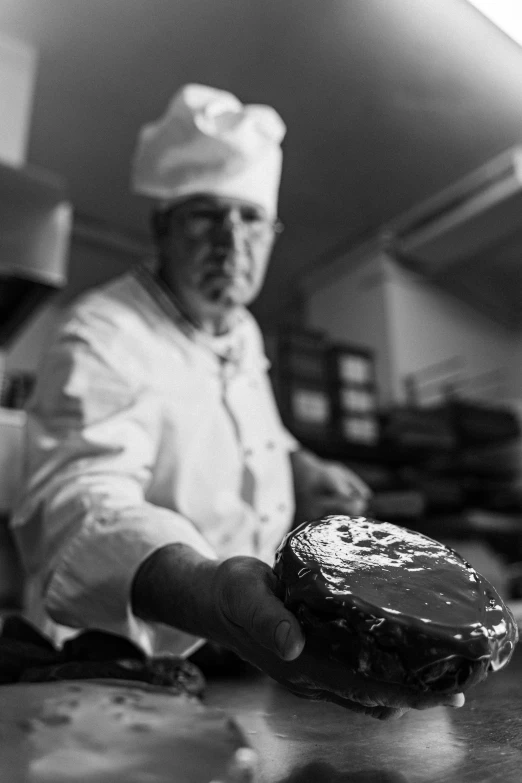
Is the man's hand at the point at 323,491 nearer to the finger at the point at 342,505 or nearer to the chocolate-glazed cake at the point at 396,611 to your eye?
the finger at the point at 342,505

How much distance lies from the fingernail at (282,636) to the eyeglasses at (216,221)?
834 millimetres

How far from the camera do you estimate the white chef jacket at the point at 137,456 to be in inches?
25.4

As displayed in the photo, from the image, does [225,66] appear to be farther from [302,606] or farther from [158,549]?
[302,606]

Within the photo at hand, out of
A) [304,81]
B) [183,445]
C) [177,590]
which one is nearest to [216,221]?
[183,445]

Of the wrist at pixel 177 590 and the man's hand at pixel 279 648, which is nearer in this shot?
the man's hand at pixel 279 648

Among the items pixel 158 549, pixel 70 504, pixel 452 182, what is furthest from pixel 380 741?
pixel 452 182

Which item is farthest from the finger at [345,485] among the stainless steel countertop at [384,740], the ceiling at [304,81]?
the ceiling at [304,81]

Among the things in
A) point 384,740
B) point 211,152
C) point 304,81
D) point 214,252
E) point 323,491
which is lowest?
point 384,740

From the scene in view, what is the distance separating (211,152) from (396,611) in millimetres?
964

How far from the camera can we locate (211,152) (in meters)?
1.15

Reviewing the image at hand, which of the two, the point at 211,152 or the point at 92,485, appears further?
the point at 211,152

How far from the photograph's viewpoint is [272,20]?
1.90 meters

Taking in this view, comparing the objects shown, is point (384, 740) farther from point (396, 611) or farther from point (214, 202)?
point (214, 202)

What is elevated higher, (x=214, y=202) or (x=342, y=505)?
(x=214, y=202)
